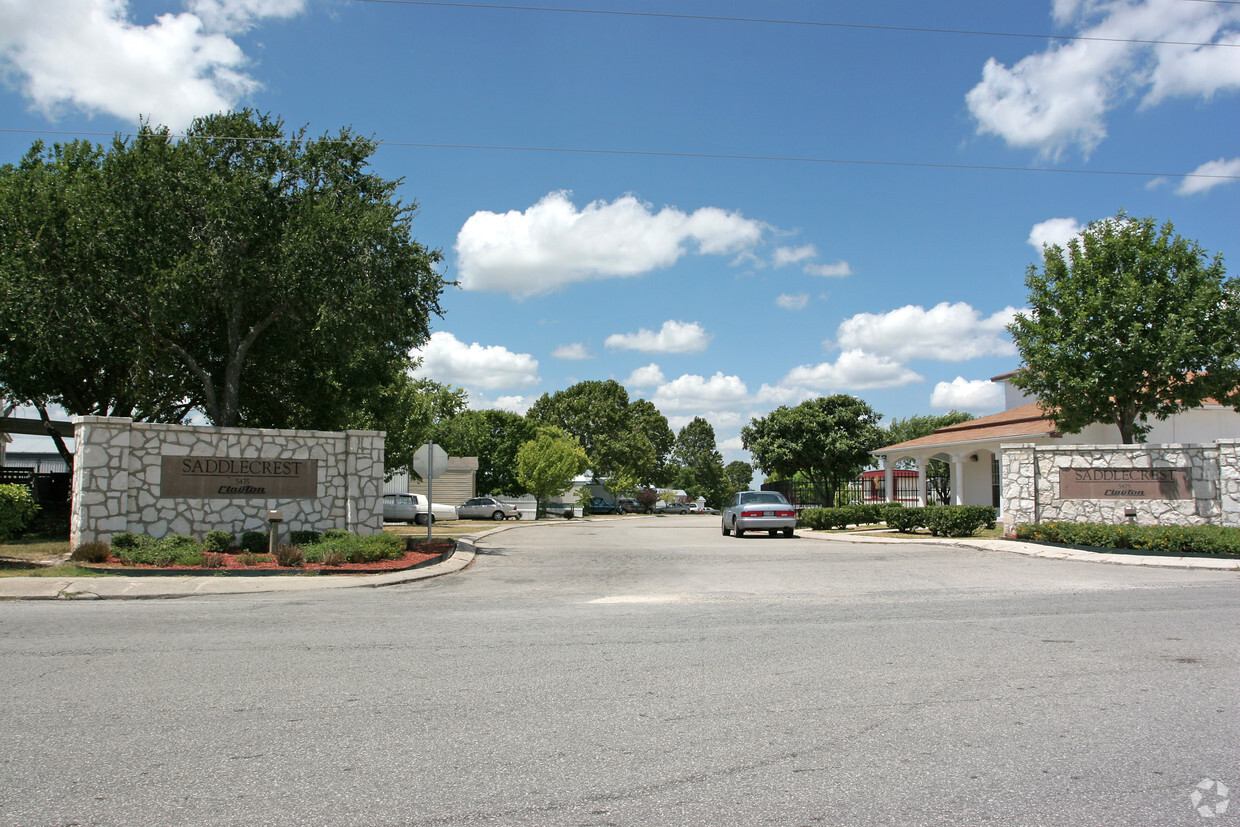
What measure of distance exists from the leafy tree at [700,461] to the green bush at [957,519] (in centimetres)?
6271

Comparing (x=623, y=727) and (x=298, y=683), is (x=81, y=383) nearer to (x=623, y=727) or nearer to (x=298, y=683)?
(x=298, y=683)

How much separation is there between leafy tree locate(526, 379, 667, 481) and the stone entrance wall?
44475mm

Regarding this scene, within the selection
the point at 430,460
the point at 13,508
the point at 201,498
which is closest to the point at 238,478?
the point at 201,498

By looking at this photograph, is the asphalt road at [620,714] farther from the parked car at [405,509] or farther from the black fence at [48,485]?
the parked car at [405,509]

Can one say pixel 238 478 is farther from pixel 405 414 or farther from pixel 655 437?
pixel 655 437

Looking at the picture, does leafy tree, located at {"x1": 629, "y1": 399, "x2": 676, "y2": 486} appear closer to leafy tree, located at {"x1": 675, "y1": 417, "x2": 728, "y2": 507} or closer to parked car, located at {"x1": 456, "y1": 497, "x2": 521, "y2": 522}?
leafy tree, located at {"x1": 675, "y1": 417, "x2": 728, "y2": 507}

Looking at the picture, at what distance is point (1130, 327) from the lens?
68.5 feet

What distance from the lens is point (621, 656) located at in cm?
738

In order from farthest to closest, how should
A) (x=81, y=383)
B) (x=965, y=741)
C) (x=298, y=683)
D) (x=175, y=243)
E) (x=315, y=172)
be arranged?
(x=81, y=383), (x=315, y=172), (x=175, y=243), (x=298, y=683), (x=965, y=741)

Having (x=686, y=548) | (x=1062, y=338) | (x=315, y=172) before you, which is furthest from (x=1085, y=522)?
(x=315, y=172)

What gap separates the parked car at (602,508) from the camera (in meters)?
68.3

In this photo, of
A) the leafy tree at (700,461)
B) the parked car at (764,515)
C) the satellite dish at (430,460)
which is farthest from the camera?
the leafy tree at (700,461)

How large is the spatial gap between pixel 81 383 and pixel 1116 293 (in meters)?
28.2

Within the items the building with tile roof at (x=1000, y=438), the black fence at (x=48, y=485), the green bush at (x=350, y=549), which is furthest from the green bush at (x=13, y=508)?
the building with tile roof at (x=1000, y=438)
